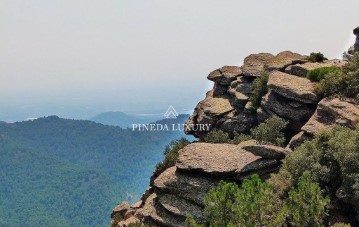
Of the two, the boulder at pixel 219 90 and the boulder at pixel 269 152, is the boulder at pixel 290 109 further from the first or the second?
the boulder at pixel 219 90

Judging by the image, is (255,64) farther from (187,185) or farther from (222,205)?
(222,205)

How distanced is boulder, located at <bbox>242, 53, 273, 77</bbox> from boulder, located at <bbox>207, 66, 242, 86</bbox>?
9.03 ft

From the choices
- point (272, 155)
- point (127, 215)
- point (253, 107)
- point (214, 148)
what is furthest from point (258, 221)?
point (127, 215)

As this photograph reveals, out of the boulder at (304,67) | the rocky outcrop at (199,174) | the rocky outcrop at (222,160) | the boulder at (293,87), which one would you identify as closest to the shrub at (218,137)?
the boulder at (293,87)

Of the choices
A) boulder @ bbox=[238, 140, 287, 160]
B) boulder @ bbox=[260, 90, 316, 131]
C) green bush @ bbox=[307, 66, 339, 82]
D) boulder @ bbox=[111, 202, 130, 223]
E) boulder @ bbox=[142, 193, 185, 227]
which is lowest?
boulder @ bbox=[111, 202, 130, 223]

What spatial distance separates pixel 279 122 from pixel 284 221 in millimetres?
19901

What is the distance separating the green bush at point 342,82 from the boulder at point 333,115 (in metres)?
1.63

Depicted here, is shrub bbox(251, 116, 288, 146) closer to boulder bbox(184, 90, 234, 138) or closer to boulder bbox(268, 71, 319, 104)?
boulder bbox(268, 71, 319, 104)

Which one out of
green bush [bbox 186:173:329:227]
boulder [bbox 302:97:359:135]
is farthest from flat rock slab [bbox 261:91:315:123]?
green bush [bbox 186:173:329:227]

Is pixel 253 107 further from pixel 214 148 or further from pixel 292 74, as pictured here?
pixel 214 148

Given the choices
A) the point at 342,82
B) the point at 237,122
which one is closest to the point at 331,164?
the point at 342,82

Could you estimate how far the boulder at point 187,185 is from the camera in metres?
43.4

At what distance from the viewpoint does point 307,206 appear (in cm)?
3095

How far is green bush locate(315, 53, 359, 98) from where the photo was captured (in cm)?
4625
